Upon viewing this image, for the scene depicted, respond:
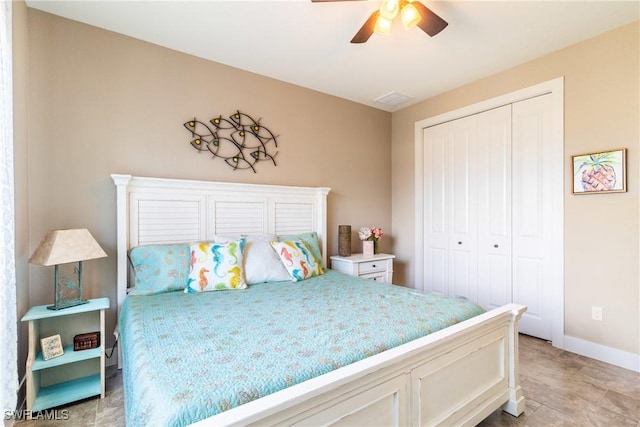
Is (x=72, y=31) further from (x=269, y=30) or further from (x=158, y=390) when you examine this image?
(x=158, y=390)

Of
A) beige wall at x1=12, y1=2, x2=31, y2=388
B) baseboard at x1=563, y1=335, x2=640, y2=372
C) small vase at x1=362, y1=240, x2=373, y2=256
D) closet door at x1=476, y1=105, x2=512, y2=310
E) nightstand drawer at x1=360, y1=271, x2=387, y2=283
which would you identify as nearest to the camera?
beige wall at x1=12, y1=2, x2=31, y2=388

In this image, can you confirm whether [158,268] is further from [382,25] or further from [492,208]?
[492,208]

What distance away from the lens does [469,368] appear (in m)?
1.54

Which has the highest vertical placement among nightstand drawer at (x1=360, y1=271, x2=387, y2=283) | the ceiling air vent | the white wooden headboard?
the ceiling air vent

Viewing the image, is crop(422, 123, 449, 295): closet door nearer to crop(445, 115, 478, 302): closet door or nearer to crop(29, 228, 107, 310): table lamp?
crop(445, 115, 478, 302): closet door

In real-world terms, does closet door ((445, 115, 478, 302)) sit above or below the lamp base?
above

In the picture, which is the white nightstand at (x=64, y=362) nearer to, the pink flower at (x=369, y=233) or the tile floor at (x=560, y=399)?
the tile floor at (x=560, y=399)

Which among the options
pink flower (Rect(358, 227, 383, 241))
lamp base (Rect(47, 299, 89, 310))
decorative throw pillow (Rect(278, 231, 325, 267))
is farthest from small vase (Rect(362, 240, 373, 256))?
lamp base (Rect(47, 299, 89, 310))

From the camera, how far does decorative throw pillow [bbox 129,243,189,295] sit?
2.12 m

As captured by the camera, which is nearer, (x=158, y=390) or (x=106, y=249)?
(x=158, y=390)

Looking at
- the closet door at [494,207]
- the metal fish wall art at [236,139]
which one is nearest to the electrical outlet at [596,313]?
the closet door at [494,207]

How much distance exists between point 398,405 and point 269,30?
2552mm

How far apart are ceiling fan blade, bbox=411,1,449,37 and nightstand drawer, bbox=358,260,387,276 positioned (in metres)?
2.14

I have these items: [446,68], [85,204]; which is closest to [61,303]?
[85,204]
